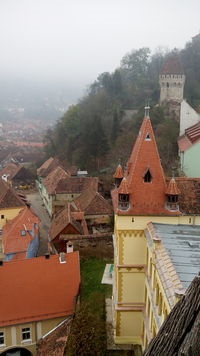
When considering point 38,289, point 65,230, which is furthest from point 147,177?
point 65,230

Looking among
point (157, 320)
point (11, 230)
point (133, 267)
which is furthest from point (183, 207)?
point (11, 230)

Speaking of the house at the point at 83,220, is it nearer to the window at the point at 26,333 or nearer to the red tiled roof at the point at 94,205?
the red tiled roof at the point at 94,205

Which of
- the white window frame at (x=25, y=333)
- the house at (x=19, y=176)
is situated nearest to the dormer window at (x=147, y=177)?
the white window frame at (x=25, y=333)

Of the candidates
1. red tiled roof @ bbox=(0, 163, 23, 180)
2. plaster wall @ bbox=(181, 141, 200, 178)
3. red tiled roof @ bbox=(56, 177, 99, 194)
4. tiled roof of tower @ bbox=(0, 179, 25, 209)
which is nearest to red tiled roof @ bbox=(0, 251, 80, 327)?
plaster wall @ bbox=(181, 141, 200, 178)

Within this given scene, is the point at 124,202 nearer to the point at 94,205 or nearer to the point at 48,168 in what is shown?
the point at 94,205

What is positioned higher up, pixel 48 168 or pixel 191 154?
pixel 191 154

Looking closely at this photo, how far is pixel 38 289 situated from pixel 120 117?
4215cm

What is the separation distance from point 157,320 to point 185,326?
412 inches

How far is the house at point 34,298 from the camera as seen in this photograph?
22453 millimetres

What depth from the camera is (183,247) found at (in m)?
16.8

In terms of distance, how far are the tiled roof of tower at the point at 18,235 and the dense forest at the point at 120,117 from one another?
12.4m

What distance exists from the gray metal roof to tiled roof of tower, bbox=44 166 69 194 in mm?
29300

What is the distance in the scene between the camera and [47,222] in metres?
45.3

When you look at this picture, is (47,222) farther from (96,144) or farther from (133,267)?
(133,267)
